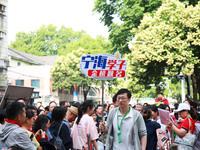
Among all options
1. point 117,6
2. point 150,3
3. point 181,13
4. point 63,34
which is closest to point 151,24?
point 181,13

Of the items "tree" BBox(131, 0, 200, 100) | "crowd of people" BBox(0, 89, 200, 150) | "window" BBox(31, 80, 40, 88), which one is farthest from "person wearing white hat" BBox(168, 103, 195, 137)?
"window" BBox(31, 80, 40, 88)

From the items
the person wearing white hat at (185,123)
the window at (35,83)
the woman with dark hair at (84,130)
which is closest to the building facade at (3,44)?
the woman with dark hair at (84,130)

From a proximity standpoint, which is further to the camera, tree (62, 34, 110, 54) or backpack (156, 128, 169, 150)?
tree (62, 34, 110, 54)

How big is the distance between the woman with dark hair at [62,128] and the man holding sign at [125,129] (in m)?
0.90

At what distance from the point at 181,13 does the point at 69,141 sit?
1762 cm

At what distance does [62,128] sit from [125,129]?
129cm

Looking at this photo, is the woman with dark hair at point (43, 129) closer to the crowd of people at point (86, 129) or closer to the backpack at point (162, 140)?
the crowd of people at point (86, 129)

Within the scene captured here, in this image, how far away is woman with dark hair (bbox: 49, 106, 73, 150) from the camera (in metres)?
6.37

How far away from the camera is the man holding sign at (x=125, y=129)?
18.5ft

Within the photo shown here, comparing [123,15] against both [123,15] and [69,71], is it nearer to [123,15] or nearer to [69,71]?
[123,15]

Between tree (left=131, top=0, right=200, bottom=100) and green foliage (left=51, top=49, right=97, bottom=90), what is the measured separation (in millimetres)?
28575

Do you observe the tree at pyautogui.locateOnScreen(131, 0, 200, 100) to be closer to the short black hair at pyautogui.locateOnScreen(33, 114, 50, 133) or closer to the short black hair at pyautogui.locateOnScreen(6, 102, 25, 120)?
the short black hair at pyautogui.locateOnScreen(33, 114, 50, 133)

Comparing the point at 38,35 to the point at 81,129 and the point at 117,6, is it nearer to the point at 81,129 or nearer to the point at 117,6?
the point at 117,6

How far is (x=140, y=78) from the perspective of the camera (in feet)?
89.1
